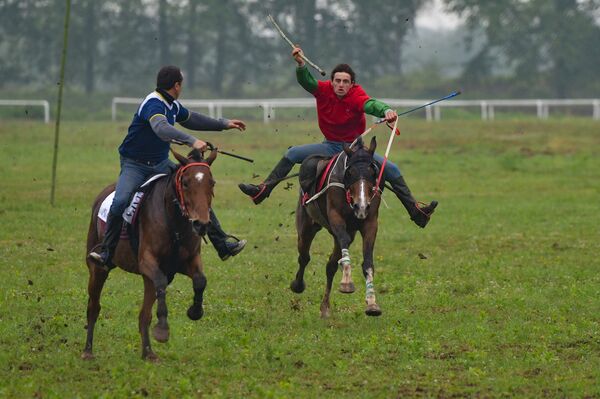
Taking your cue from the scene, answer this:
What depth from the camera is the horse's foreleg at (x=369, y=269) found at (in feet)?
45.0

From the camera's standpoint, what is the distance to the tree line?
72.5 m

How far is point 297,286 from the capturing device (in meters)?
16.5

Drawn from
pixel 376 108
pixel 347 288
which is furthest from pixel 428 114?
pixel 347 288

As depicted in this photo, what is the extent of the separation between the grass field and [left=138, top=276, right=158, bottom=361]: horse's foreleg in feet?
0.44

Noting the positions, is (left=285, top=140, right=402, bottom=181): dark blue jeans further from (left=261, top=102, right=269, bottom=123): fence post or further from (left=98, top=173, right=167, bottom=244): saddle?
(left=261, top=102, right=269, bottom=123): fence post

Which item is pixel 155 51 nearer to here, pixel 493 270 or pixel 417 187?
pixel 417 187

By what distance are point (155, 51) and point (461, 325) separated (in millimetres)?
64566

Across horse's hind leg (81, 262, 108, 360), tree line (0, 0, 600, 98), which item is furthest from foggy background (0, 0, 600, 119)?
horse's hind leg (81, 262, 108, 360)

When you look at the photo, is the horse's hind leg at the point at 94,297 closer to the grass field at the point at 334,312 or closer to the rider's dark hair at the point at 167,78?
the grass field at the point at 334,312

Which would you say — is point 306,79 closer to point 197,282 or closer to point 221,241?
point 221,241

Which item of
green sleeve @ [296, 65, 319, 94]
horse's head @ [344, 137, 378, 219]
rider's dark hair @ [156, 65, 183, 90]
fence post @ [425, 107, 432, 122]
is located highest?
fence post @ [425, 107, 432, 122]

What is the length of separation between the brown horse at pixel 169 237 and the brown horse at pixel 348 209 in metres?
2.39

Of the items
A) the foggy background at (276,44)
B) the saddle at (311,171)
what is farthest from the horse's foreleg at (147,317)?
the foggy background at (276,44)

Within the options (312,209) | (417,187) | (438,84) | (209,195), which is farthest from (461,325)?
(438,84)
